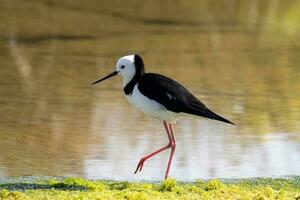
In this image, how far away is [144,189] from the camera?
6.46m

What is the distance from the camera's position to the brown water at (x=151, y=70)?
26.3 feet

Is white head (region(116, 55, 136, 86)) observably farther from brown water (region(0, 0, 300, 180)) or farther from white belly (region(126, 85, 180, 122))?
brown water (region(0, 0, 300, 180))

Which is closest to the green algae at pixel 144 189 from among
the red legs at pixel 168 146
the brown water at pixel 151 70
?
Answer: the red legs at pixel 168 146

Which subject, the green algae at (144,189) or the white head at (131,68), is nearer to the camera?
the green algae at (144,189)

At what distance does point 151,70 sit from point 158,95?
4455 mm

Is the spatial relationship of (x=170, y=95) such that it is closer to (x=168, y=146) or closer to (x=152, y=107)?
(x=152, y=107)

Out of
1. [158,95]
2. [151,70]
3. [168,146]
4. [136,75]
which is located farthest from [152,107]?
[151,70]

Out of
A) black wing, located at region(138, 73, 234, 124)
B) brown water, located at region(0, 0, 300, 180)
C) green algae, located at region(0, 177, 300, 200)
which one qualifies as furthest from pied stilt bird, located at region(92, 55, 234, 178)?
brown water, located at region(0, 0, 300, 180)

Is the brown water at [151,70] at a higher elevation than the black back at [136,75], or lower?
lower

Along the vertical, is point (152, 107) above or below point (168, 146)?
above

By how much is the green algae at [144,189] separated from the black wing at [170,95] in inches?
22.1

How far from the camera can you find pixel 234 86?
10.9 m

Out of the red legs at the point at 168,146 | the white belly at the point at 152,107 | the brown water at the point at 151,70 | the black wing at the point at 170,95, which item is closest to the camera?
the black wing at the point at 170,95

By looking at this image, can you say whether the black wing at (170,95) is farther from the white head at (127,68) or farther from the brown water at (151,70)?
the brown water at (151,70)
